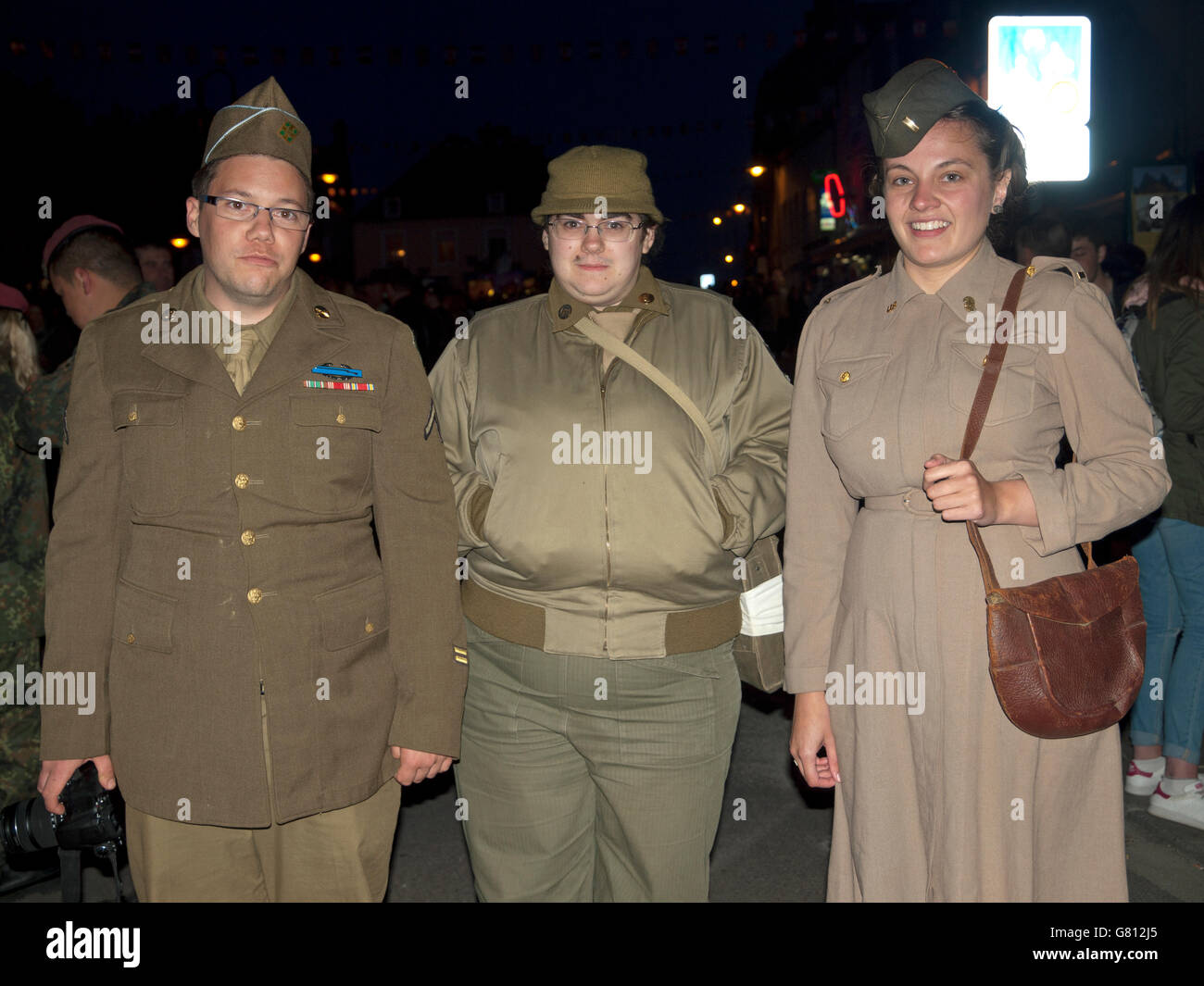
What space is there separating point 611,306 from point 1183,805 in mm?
3970

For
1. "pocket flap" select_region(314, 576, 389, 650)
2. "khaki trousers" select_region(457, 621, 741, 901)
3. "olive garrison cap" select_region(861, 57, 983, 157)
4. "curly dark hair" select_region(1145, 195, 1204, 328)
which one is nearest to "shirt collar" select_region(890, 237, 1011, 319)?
"olive garrison cap" select_region(861, 57, 983, 157)

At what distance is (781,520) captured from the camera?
318 cm

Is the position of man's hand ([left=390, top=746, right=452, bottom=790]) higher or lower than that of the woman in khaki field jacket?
lower

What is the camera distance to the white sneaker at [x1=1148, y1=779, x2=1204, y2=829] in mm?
5242

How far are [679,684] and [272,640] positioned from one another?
110 cm

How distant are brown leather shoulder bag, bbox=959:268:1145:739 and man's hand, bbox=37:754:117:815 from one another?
2149 millimetres

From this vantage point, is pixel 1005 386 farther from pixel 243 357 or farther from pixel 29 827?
pixel 29 827

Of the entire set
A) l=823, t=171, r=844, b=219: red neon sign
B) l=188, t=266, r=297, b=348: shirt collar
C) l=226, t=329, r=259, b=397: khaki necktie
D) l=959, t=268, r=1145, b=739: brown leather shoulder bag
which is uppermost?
l=823, t=171, r=844, b=219: red neon sign

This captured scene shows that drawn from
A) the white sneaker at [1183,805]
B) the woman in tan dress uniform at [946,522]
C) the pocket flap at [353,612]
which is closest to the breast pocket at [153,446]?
the pocket flap at [353,612]

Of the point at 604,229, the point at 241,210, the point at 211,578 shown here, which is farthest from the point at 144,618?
the point at 604,229

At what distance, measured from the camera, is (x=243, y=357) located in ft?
9.61

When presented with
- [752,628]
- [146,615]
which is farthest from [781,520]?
[146,615]

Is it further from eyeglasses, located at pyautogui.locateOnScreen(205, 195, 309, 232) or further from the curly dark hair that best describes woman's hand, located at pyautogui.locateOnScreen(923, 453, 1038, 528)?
the curly dark hair
